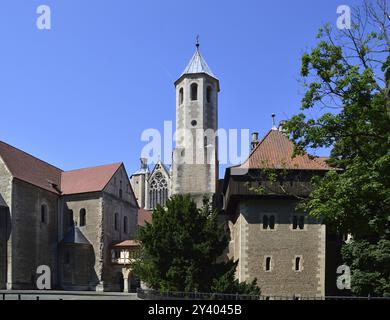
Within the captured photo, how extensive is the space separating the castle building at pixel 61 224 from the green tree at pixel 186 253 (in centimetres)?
1636

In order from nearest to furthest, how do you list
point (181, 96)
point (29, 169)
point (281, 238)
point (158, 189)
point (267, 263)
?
1. point (267, 263)
2. point (281, 238)
3. point (29, 169)
4. point (181, 96)
5. point (158, 189)

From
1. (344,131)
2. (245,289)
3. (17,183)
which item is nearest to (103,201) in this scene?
(17,183)

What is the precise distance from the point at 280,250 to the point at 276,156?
20.1ft

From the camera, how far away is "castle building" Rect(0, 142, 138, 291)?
1761 inches

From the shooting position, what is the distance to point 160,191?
299 ft

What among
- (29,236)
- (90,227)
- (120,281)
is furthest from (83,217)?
(120,281)

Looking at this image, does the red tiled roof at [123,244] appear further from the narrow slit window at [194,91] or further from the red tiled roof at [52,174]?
the narrow slit window at [194,91]

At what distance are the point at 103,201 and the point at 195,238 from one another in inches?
832

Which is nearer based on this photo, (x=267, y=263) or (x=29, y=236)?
(x=267, y=263)

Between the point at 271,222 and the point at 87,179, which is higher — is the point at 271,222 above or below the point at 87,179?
below

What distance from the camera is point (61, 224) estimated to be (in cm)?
5134

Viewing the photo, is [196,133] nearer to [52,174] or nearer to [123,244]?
[123,244]

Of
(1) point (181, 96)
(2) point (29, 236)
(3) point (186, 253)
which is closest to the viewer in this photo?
(3) point (186, 253)
